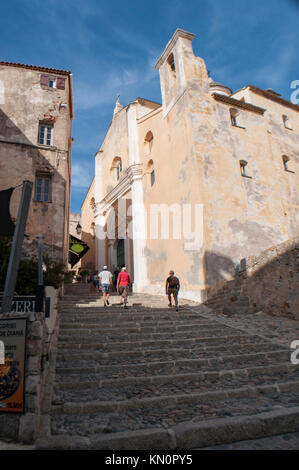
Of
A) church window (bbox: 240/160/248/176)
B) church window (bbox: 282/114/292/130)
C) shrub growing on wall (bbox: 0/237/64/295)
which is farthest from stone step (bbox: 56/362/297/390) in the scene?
church window (bbox: 282/114/292/130)

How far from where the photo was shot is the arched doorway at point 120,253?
20.0 metres

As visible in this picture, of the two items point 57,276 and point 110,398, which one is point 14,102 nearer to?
point 57,276

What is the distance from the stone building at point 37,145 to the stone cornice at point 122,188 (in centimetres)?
472

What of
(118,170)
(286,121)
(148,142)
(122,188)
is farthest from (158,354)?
(286,121)

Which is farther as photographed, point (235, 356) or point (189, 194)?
point (189, 194)

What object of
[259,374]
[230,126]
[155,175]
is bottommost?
[259,374]

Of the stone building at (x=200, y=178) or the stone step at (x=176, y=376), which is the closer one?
the stone step at (x=176, y=376)

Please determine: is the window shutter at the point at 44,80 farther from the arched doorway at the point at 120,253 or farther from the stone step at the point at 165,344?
the stone step at the point at 165,344

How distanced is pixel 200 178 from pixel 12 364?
440 inches

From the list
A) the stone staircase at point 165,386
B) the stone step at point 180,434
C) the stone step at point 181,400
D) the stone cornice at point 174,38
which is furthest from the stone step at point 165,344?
the stone cornice at point 174,38

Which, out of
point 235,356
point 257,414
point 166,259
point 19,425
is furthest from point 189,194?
point 19,425

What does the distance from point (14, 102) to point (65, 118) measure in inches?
95.3

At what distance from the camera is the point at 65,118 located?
48.0 feet

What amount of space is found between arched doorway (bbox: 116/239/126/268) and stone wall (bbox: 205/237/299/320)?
9534 millimetres
